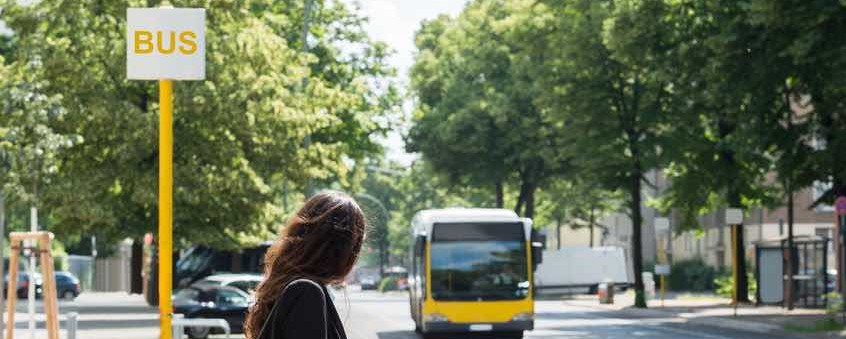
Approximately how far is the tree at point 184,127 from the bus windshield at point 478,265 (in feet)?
24.8

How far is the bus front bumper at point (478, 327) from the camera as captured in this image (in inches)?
1256

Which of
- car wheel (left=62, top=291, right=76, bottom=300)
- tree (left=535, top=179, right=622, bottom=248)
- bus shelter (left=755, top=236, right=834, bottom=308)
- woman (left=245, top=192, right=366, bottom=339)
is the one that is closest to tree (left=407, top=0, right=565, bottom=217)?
tree (left=535, top=179, right=622, bottom=248)

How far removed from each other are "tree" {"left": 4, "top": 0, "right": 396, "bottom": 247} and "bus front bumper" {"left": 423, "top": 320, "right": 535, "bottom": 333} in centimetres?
787

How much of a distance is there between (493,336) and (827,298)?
13.0 metres

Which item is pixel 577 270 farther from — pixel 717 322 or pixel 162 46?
pixel 162 46

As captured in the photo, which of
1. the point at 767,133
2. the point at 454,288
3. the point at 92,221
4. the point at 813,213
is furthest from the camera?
the point at 813,213

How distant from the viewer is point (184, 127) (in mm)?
38938

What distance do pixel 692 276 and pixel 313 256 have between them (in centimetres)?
7485

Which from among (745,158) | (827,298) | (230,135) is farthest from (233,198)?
(827,298)

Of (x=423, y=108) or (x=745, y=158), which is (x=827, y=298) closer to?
(x=745, y=158)

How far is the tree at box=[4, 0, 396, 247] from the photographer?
38.4 metres

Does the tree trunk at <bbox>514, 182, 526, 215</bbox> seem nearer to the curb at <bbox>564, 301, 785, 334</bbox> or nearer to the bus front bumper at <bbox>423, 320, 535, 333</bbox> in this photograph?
the curb at <bbox>564, 301, 785, 334</bbox>

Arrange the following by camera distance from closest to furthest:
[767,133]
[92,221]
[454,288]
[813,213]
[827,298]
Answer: [454,288] → [767,133] → [92,221] → [827,298] → [813,213]

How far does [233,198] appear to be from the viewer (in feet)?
129
